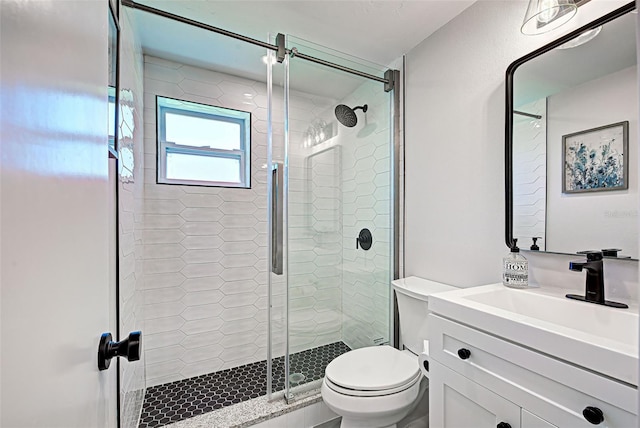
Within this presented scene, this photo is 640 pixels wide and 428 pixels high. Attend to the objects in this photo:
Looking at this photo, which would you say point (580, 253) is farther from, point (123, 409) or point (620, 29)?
point (123, 409)

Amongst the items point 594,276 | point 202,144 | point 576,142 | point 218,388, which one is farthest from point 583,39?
point 218,388

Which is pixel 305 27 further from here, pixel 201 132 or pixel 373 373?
pixel 373 373

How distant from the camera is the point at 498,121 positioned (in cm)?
139

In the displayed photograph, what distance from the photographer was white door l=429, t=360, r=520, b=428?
2.81 ft

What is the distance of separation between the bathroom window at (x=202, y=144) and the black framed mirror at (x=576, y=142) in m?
1.77

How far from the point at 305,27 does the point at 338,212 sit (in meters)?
1.16

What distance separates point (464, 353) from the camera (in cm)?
96

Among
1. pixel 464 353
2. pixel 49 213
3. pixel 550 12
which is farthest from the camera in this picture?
pixel 550 12

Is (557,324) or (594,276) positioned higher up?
(594,276)

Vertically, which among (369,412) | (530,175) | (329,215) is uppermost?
(530,175)

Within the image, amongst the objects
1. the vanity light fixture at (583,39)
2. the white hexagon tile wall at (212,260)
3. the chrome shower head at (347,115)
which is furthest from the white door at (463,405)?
the chrome shower head at (347,115)

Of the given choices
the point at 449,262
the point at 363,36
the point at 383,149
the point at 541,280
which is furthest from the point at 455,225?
the point at 363,36

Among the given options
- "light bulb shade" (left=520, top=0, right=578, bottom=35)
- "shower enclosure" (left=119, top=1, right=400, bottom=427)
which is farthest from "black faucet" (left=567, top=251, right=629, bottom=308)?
"shower enclosure" (left=119, top=1, right=400, bottom=427)

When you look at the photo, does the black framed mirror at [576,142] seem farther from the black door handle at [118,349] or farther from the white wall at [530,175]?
the black door handle at [118,349]
